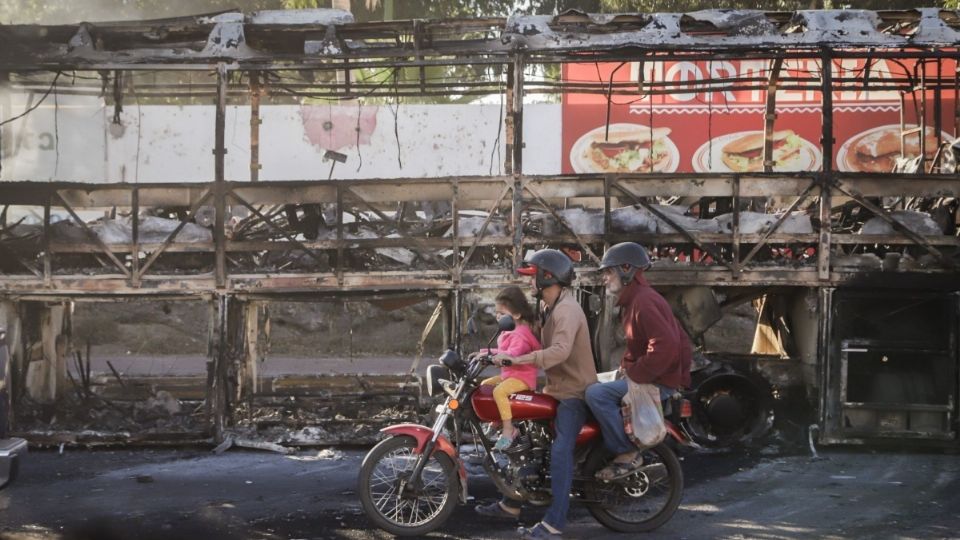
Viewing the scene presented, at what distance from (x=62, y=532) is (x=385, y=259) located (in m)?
5.32

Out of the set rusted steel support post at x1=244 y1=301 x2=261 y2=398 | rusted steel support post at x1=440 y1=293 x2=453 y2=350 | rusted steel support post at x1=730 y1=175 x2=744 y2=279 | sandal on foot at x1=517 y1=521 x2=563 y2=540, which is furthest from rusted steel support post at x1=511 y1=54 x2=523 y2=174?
sandal on foot at x1=517 y1=521 x2=563 y2=540

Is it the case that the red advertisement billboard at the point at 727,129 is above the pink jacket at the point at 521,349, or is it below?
above

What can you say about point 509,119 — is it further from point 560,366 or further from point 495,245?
point 560,366

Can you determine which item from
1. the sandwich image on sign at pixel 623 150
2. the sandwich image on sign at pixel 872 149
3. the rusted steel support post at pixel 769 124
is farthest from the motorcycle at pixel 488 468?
the sandwich image on sign at pixel 872 149

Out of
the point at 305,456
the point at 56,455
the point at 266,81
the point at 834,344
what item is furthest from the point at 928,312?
the point at 56,455

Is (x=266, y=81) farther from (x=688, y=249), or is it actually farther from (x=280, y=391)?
(x=688, y=249)

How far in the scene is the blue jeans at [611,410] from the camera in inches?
281

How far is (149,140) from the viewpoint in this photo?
75.3 feet

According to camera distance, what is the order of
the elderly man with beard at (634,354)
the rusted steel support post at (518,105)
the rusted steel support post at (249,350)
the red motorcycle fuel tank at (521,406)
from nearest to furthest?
1. the elderly man with beard at (634,354)
2. the red motorcycle fuel tank at (521,406)
3. the rusted steel support post at (518,105)
4. the rusted steel support post at (249,350)

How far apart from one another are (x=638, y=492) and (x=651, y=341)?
1094 mm

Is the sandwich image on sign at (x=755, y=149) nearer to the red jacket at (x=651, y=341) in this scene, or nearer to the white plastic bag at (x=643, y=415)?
the red jacket at (x=651, y=341)

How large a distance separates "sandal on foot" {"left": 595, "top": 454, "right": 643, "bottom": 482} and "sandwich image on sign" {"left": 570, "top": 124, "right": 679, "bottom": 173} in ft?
55.0

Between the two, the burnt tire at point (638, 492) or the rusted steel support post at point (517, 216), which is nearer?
the burnt tire at point (638, 492)

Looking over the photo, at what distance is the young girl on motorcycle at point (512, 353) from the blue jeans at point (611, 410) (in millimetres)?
497
